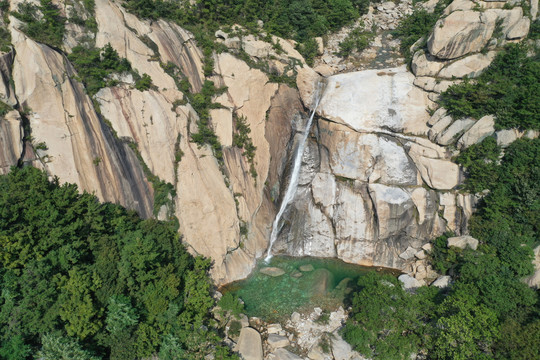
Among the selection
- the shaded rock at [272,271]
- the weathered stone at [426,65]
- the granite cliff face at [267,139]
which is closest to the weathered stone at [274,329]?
the shaded rock at [272,271]

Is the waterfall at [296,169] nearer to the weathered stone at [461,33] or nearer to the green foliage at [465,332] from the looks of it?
the weathered stone at [461,33]

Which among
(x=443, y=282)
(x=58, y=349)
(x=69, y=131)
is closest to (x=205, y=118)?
(x=69, y=131)

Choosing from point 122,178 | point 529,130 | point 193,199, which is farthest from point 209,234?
point 529,130

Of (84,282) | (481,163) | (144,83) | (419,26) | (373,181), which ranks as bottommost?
(84,282)

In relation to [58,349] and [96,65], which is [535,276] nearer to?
[58,349]

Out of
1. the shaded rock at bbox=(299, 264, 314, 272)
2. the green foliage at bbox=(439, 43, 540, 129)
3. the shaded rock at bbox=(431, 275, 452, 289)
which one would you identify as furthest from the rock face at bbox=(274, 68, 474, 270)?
the shaded rock at bbox=(431, 275, 452, 289)

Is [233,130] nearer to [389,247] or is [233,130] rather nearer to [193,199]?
[193,199]
